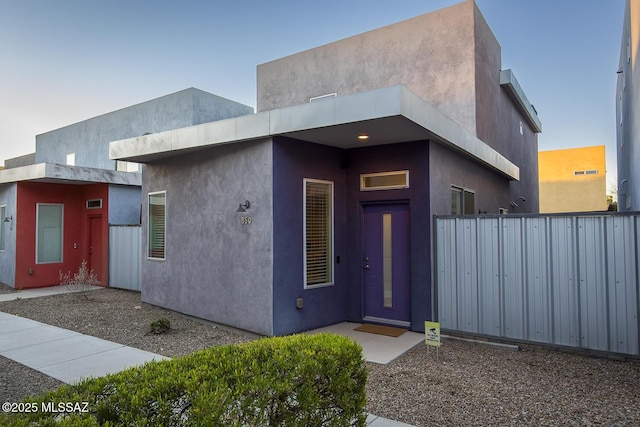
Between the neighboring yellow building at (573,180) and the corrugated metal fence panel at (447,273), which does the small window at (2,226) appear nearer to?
the corrugated metal fence panel at (447,273)

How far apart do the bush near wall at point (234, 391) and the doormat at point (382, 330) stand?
393 centimetres

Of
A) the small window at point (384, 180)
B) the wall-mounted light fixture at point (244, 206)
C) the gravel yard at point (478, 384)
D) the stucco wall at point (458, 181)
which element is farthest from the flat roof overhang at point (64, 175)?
the stucco wall at point (458, 181)

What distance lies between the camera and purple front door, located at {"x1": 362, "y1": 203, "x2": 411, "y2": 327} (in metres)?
7.11

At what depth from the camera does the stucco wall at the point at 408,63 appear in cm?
982

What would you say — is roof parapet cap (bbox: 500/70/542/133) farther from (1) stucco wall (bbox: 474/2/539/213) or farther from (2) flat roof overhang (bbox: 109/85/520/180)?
(2) flat roof overhang (bbox: 109/85/520/180)

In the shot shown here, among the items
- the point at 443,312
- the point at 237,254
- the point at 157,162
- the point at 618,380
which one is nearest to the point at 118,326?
the point at 237,254

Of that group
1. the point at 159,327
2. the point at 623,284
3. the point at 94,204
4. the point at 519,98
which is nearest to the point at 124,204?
the point at 94,204

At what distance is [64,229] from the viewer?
12.7 m

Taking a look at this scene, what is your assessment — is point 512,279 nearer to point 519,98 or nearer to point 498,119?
point 498,119

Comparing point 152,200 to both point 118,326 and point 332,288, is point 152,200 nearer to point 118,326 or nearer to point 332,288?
point 118,326

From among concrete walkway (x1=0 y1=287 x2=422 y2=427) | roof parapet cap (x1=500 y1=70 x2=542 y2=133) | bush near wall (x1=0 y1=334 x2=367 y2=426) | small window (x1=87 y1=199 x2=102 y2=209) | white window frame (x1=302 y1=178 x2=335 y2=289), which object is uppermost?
roof parapet cap (x1=500 y1=70 x2=542 y2=133)

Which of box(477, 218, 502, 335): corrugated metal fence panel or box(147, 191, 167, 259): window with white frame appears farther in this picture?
box(147, 191, 167, 259): window with white frame

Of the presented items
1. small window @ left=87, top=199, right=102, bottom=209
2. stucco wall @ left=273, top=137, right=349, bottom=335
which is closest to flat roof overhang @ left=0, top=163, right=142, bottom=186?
small window @ left=87, top=199, right=102, bottom=209

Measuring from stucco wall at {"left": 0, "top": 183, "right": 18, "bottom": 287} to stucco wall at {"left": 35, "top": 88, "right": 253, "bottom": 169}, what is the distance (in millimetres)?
5871
